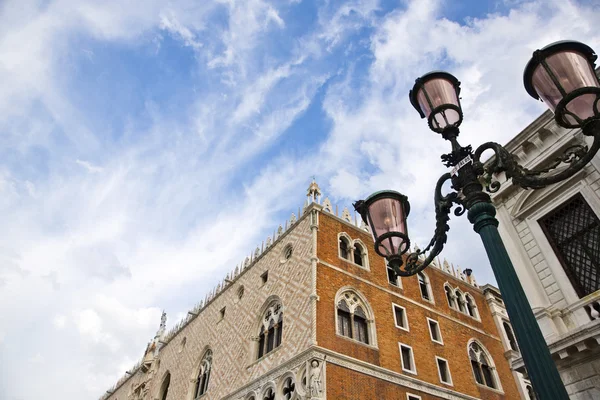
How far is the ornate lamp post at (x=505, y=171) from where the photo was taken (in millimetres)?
3006

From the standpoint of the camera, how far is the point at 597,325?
6.52 metres

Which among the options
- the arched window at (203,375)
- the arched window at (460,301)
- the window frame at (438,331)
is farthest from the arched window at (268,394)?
the arched window at (460,301)

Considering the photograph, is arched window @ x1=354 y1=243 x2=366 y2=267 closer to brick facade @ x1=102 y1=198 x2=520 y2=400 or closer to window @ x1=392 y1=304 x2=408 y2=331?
brick facade @ x1=102 y1=198 x2=520 y2=400

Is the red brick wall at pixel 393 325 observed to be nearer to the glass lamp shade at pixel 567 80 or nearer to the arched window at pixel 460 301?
the arched window at pixel 460 301

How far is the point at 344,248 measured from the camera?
17109 mm

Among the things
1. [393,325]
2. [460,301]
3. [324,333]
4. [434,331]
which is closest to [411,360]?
[393,325]

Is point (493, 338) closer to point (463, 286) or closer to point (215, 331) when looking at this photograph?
point (463, 286)

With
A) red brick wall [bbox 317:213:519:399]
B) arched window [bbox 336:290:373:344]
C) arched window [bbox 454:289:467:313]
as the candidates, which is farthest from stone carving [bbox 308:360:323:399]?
arched window [bbox 454:289:467:313]

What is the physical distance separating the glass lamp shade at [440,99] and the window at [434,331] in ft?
48.6

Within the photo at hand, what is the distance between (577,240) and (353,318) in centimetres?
861

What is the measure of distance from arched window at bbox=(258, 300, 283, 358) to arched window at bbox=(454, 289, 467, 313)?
1012cm

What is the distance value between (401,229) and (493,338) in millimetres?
19380

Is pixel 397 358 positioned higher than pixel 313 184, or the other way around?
pixel 313 184

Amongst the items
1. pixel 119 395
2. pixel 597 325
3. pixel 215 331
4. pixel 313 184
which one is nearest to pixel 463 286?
pixel 313 184
